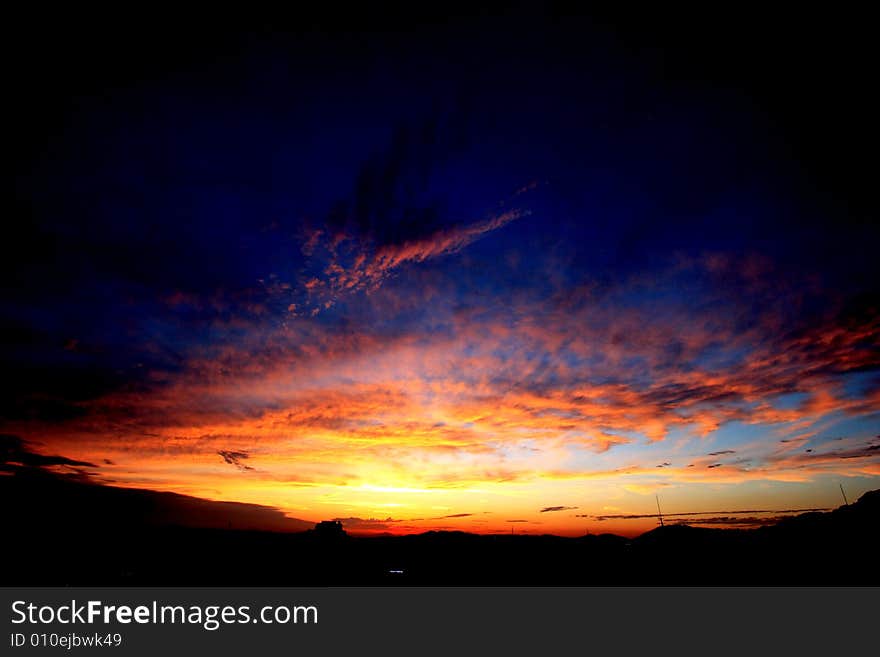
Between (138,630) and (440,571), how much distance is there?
2830 inches

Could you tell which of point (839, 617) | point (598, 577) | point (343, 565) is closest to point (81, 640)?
point (343, 565)

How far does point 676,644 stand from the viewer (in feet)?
252

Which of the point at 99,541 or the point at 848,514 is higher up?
the point at 99,541

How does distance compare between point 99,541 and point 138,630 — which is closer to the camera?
point 138,630

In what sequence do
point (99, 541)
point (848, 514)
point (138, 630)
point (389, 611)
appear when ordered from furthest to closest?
point (848, 514), point (99, 541), point (389, 611), point (138, 630)

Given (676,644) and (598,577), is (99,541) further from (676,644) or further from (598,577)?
(676,644)

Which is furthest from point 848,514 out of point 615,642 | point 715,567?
point 615,642

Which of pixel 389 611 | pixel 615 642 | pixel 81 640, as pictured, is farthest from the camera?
pixel 615 642

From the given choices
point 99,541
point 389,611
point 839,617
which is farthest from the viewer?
point 99,541

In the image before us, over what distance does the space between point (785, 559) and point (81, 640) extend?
15839 cm

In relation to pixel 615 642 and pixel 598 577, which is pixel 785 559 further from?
pixel 615 642

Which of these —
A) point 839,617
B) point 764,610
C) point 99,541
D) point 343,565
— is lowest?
point 839,617

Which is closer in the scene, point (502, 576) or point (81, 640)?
point (81, 640)

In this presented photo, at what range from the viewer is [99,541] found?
11844 centimetres
